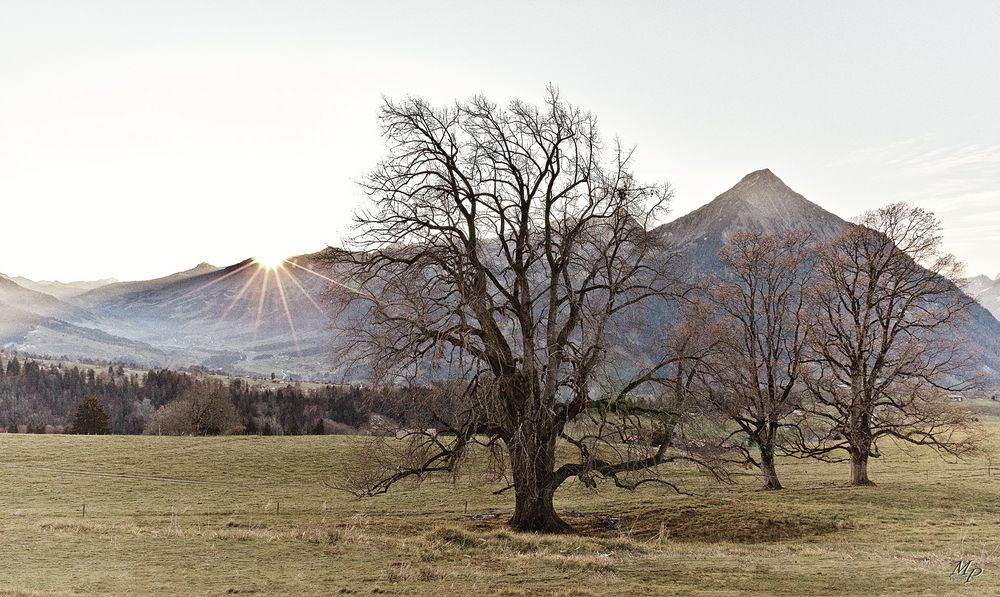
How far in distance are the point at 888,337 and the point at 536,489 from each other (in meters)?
25.1

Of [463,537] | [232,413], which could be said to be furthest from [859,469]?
[232,413]

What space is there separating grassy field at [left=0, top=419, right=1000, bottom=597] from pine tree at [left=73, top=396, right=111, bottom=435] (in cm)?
4185

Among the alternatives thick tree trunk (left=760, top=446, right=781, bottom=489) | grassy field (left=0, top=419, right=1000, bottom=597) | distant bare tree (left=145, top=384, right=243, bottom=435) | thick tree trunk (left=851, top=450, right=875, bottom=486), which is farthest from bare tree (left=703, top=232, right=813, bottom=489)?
distant bare tree (left=145, top=384, right=243, bottom=435)

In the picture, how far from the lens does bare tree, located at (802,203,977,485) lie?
40562mm

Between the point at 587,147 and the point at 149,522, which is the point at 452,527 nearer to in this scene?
the point at 149,522

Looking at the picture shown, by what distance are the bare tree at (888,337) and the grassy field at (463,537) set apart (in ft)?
12.9

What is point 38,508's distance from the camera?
39.6 metres

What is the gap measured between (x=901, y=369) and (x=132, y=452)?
60.0m

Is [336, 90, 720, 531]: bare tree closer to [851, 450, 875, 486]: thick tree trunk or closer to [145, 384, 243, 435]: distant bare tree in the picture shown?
[851, 450, 875, 486]: thick tree trunk

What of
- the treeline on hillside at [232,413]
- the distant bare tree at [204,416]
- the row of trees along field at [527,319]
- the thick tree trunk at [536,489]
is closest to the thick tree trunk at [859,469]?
the row of trees along field at [527,319]

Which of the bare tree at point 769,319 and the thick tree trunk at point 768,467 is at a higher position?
the bare tree at point 769,319

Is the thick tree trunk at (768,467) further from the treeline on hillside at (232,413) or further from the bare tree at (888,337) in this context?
the treeline on hillside at (232,413)

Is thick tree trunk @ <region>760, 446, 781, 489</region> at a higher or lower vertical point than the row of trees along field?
lower

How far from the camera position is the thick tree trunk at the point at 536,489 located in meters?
29.0
